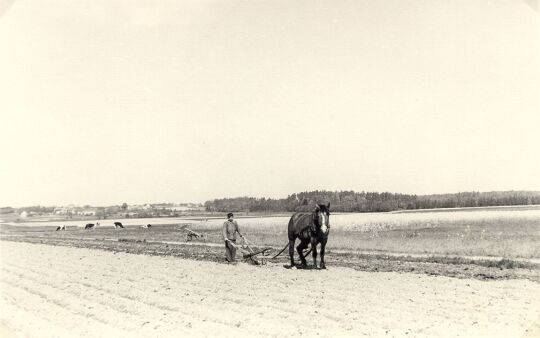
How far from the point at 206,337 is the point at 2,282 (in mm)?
Answer: 9796

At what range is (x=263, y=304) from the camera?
1041 centimetres

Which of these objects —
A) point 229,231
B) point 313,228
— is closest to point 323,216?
point 313,228

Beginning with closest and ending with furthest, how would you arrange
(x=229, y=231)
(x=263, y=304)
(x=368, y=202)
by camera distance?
(x=263, y=304) < (x=229, y=231) < (x=368, y=202)

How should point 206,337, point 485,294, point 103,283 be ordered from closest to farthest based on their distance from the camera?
point 206,337
point 485,294
point 103,283

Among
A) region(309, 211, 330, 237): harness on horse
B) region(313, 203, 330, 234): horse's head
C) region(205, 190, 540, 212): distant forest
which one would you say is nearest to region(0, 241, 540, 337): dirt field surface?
region(309, 211, 330, 237): harness on horse

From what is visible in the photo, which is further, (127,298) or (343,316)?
(127,298)

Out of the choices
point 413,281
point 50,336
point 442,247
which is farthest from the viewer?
point 442,247

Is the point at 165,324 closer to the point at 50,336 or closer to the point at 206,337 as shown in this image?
the point at 206,337

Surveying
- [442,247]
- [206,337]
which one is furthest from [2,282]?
[442,247]

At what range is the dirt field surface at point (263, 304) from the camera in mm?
8500

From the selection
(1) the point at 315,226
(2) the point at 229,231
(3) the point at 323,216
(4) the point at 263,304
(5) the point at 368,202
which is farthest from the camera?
(5) the point at 368,202

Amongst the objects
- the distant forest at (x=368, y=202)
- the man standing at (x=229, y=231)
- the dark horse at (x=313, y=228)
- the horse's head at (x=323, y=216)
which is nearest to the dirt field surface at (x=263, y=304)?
the dark horse at (x=313, y=228)

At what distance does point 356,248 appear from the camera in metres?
23.5

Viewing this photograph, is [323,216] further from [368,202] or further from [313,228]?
[368,202]
